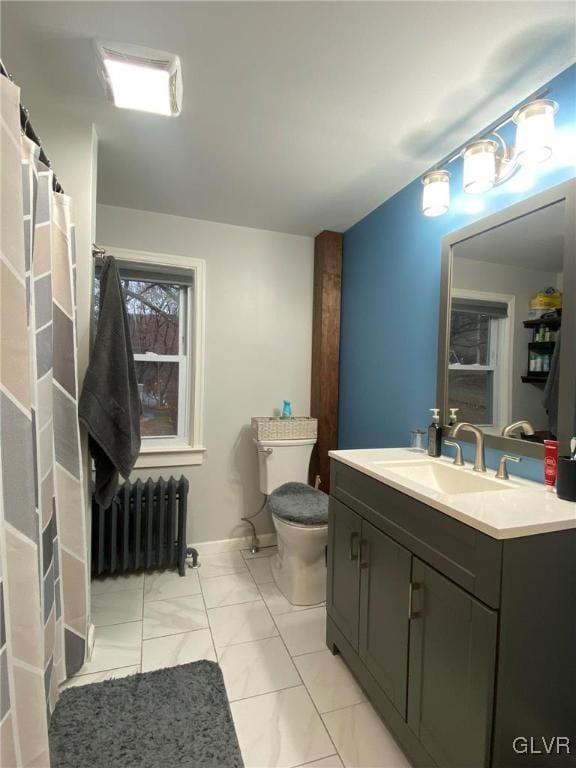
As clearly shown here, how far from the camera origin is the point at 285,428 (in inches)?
95.9

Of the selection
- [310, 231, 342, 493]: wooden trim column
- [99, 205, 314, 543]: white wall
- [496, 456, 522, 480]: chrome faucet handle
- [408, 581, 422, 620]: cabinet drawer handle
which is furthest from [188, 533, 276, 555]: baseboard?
[496, 456, 522, 480]: chrome faucet handle

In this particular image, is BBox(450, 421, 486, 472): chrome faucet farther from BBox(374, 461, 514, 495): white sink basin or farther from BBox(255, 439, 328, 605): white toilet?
BBox(255, 439, 328, 605): white toilet

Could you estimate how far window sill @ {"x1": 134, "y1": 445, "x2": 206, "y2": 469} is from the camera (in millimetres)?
2385

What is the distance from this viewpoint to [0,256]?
31.8 inches

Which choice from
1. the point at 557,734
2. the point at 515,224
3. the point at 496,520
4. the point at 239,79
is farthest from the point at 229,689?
the point at 239,79

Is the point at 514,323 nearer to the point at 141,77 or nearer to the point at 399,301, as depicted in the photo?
the point at 399,301

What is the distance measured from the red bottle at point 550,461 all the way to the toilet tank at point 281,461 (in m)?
1.46

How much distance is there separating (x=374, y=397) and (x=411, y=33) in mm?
1624

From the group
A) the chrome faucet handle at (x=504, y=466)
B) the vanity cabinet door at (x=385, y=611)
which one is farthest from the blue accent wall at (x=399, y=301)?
the vanity cabinet door at (x=385, y=611)

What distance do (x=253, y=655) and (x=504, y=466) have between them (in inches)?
52.9

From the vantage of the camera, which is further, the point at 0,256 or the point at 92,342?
the point at 92,342

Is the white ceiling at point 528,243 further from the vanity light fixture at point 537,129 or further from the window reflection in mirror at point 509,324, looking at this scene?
the vanity light fixture at point 537,129

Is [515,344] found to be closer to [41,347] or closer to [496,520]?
[496,520]

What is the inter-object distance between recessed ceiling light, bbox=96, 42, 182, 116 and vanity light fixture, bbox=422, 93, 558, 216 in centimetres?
108
